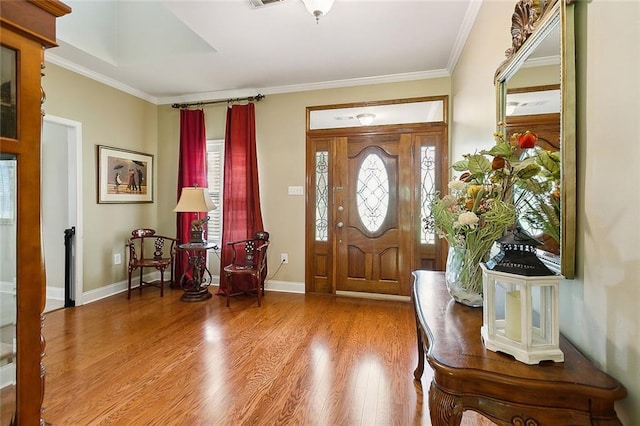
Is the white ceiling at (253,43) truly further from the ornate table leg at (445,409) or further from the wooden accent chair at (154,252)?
the ornate table leg at (445,409)

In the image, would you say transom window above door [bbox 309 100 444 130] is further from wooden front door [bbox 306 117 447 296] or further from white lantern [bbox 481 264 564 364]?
white lantern [bbox 481 264 564 364]

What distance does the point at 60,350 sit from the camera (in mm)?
2521

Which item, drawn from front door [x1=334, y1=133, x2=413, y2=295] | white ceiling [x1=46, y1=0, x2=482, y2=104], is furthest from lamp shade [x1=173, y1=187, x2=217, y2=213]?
front door [x1=334, y1=133, x2=413, y2=295]

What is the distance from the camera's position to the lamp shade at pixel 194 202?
147 inches

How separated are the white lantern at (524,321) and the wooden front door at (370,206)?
111 inches

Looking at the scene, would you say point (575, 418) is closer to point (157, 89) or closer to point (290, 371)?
point (290, 371)

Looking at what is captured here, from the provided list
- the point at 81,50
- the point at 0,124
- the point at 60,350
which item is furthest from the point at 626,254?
the point at 81,50

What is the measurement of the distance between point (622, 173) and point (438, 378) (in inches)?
30.1

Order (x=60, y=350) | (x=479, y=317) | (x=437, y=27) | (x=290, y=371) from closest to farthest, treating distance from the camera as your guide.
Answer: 1. (x=479, y=317)
2. (x=290, y=371)
3. (x=60, y=350)
4. (x=437, y=27)

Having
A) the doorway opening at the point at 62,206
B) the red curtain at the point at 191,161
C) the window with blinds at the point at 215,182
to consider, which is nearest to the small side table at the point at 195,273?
the red curtain at the point at 191,161

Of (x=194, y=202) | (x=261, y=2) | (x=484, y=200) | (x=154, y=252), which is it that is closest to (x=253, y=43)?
(x=261, y=2)

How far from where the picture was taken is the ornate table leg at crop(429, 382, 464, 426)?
909 millimetres

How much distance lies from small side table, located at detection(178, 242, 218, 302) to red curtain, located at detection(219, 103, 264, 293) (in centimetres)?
26

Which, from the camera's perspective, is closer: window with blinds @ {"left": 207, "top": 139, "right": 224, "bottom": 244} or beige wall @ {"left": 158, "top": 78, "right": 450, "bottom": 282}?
beige wall @ {"left": 158, "top": 78, "right": 450, "bottom": 282}
